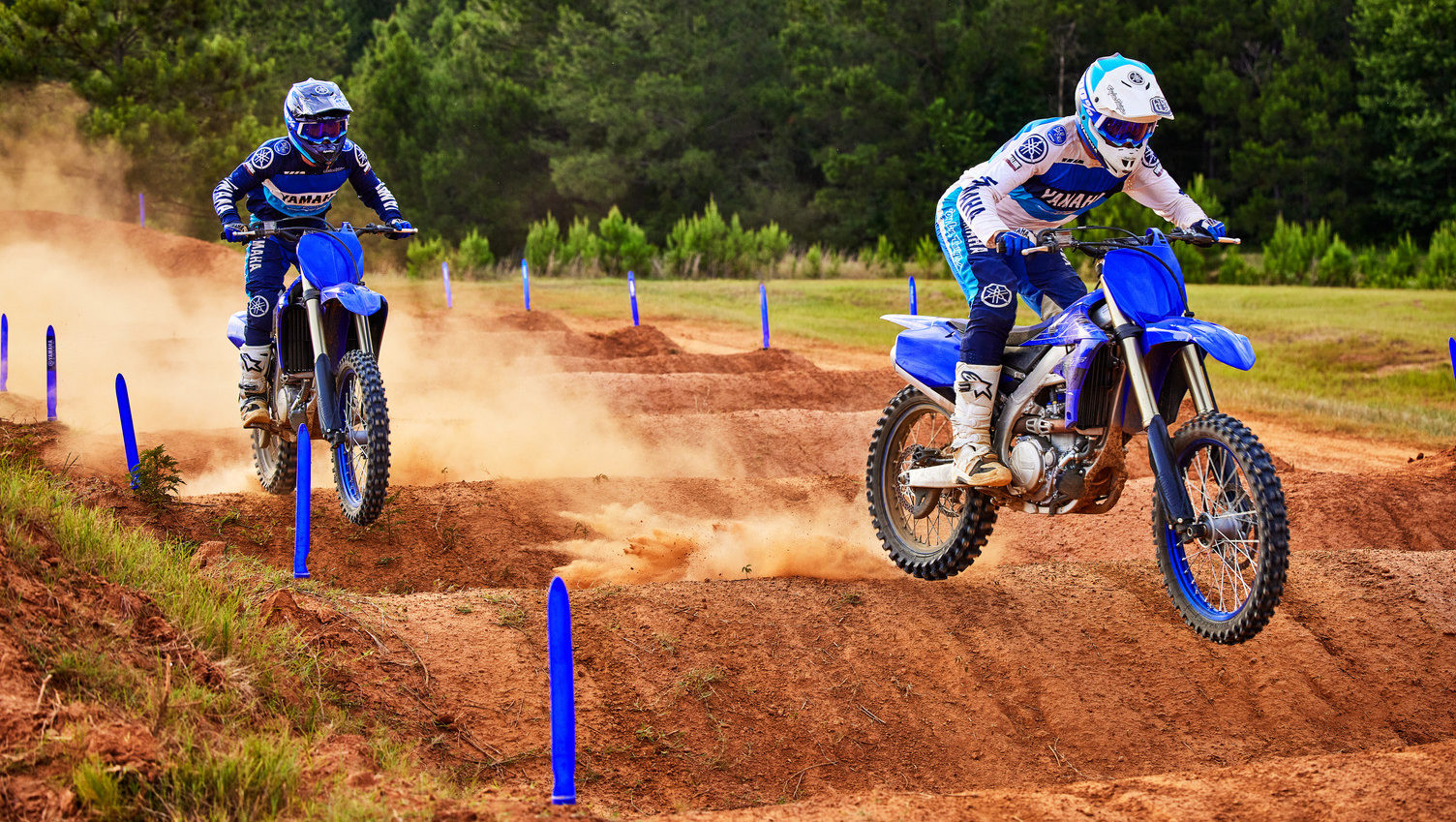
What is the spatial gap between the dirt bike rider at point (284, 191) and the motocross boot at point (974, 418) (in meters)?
3.88

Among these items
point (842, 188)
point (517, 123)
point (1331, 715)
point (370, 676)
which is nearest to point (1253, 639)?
point (1331, 715)

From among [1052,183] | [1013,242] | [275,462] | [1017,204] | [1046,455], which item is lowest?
[275,462]

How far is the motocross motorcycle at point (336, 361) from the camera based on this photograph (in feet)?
25.0

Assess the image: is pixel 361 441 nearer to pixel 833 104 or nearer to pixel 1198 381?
pixel 1198 381

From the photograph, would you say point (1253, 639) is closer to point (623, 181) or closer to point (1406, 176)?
point (1406, 176)

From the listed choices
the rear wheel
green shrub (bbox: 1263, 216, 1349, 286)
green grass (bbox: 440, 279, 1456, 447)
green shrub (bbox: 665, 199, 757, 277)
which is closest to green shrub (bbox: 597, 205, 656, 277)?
green shrub (bbox: 665, 199, 757, 277)

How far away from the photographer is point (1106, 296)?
5.85 metres

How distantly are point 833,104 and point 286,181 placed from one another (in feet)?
134

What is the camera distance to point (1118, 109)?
5.96 m

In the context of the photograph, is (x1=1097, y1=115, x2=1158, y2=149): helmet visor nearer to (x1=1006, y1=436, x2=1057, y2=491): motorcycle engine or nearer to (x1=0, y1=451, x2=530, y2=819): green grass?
A: (x1=1006, y1=436, x2=1057, y2=491): motorcycle engine

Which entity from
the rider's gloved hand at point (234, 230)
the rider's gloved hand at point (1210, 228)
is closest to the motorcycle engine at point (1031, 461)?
the rider's gloved hand at point (1210, 228)

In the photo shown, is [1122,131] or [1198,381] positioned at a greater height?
[1122,131]

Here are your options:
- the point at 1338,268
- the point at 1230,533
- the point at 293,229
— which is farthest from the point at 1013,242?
the point at 1338,268

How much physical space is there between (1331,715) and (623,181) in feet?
149
